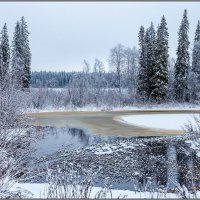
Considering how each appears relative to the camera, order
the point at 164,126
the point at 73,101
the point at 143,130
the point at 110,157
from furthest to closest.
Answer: the point at 73,101
the point at 164,126
the point at 143,130
the point at 110,157

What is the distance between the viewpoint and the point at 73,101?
46.2m

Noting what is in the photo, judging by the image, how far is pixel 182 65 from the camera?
162ft

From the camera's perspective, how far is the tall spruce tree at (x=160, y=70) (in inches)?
1880

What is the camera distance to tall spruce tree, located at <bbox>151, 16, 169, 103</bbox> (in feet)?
157

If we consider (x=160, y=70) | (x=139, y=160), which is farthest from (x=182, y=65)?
(x=139, y=160)

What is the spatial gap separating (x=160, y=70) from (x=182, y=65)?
3464mm

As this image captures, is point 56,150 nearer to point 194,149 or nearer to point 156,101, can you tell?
point 194,149

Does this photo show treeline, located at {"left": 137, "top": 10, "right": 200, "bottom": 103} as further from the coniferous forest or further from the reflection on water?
the reflection on water

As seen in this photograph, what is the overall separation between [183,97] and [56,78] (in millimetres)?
94844

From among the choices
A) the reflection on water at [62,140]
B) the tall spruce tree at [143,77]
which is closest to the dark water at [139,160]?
the reflection on water at [62,140]

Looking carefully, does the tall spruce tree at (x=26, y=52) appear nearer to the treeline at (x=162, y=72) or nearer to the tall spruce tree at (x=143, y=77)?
the treeline at (x=162, y=72)

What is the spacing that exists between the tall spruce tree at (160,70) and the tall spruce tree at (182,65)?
6.15 feet

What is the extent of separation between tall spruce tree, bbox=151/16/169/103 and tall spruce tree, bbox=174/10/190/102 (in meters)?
1.87

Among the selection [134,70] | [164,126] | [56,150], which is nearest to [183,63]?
[134,70]
